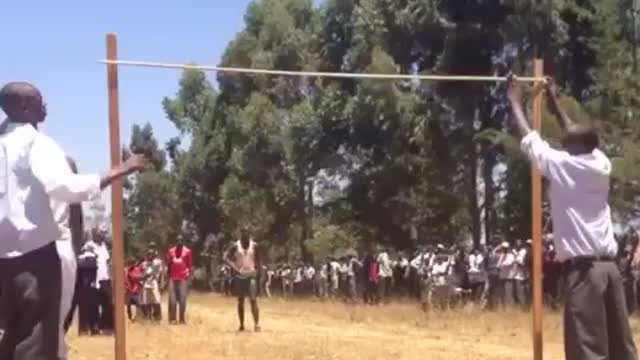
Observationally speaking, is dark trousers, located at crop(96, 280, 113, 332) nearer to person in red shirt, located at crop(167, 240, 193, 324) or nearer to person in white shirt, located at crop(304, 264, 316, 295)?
person in red shirt, located at crop(167, 240, 193, 324)

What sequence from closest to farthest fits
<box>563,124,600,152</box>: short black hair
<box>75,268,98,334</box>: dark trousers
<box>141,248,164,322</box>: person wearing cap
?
<box>563,124,600,152</box>: short black hair
<box>75,268,98,334</box>: dark trousers
<box>141,248,164,322</box>: person wearing cap

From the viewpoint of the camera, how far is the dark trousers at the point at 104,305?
21.2m

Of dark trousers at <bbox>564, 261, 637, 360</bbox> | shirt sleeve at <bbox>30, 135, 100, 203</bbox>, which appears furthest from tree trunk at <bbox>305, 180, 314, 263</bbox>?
shirt sleeve at <bbox>30, 135, 100, 203</bbox>

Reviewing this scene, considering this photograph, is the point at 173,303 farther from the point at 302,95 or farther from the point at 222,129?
the point at 222,129

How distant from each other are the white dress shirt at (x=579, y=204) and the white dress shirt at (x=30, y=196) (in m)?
3.32

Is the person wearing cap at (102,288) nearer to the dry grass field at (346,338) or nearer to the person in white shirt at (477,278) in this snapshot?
the dry grass field at (346,338)

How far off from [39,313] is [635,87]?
22.3 metres

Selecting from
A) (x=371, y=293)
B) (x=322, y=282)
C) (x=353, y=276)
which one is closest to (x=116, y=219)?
(x=371, y=293)

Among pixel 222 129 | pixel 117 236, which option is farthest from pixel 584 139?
pixel 222 129

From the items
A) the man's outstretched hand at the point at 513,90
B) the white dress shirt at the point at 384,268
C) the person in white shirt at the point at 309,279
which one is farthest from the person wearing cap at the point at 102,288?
the person in white shirt at the point at 309,279

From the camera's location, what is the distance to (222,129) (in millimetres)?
56219

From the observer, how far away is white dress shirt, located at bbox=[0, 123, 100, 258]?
21.5 feet

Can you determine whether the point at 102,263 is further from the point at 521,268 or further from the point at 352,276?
the point at 352,276

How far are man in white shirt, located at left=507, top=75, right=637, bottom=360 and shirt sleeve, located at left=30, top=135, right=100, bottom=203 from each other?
3.31m
